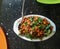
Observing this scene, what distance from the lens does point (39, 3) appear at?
3.90 feet

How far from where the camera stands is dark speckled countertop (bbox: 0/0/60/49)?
1.00m

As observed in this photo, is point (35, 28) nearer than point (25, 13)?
Yes

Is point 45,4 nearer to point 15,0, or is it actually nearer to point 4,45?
point 15,0

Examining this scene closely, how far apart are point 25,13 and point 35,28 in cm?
14

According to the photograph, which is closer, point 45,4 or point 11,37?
point 11,37

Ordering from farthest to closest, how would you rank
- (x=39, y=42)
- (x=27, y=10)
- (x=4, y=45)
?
(x=27, y=10)
(x=39, y=42)
(x=4, y=45)

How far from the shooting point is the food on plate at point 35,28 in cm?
102

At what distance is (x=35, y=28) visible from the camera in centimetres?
103

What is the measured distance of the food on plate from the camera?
1.02 m

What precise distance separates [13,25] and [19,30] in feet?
0.15

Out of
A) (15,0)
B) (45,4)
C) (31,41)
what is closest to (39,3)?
(45,4)

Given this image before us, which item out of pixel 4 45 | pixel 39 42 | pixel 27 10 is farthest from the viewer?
pixel 27 10

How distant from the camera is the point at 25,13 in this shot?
3.73 ft

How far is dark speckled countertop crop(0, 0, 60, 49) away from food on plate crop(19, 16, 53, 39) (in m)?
0.03
